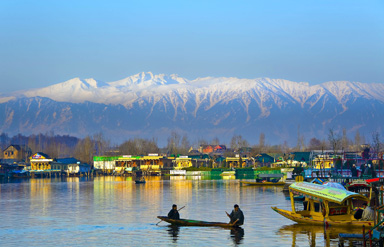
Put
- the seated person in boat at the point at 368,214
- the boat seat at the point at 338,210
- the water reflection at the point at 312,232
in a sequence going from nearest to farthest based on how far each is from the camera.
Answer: the water reflection at the point at 312,232
the seated person in boat at the point at 368,214
the boat seat at the point at 338,210

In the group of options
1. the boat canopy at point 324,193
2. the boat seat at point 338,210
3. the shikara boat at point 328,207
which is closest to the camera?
the boat canopy at point 324,193

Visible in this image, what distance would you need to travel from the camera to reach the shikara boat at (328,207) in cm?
4312

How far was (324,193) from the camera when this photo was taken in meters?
44.7

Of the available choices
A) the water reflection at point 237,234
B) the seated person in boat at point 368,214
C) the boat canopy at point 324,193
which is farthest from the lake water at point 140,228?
the boat canopy at point 324,193

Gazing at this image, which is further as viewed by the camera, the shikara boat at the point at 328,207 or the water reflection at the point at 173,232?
the water reflection at the point at 173,232

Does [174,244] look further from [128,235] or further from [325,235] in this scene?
[325,235]

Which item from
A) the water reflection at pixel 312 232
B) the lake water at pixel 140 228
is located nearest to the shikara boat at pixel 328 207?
the water reflection at pixel 312 232

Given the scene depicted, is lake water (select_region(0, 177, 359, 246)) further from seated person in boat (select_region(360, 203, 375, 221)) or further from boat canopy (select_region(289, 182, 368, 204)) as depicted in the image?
boat canopy (select_region(289, 182, 368, 204))

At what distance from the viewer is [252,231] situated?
47.2m

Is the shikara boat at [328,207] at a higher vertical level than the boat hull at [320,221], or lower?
higher

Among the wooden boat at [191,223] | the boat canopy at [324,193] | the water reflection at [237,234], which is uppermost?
the boat canopy at [324,193]

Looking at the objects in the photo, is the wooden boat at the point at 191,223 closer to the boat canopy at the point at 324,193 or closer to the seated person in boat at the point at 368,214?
the boat canopy at the point at 324,193

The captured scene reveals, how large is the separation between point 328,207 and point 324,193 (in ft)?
3.87

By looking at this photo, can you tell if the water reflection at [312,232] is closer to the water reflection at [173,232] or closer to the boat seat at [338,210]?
the boat seat at [338,210]
